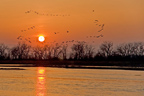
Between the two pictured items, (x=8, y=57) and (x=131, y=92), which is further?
(x=8, y=57)

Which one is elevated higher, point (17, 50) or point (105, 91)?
point (17, 50)

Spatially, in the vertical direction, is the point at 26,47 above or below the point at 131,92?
above

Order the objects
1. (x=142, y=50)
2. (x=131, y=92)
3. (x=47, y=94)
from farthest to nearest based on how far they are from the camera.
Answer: (x=142, y=50) < (x=131, y=92) < (x=47, y=94)

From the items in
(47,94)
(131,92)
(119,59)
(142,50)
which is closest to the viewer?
(47,94)

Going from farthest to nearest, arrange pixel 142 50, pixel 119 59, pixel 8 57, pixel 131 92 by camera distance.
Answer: pixel 142 50 → pixel 8 57 → pixel 119 59 → pixel 131 92

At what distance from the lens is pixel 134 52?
13188cm

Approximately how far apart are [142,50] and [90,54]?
20.4 metres

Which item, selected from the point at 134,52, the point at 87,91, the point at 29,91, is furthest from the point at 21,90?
the point at 134,52

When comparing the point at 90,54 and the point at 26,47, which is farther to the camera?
the point at 26,47

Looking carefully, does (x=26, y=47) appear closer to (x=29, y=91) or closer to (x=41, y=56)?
(x=41, y=56)

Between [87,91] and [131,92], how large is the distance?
3397mm

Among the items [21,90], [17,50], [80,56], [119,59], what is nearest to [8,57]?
[17,50]

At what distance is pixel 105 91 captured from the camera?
2684 cm

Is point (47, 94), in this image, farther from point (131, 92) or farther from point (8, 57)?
point (8, 57)
